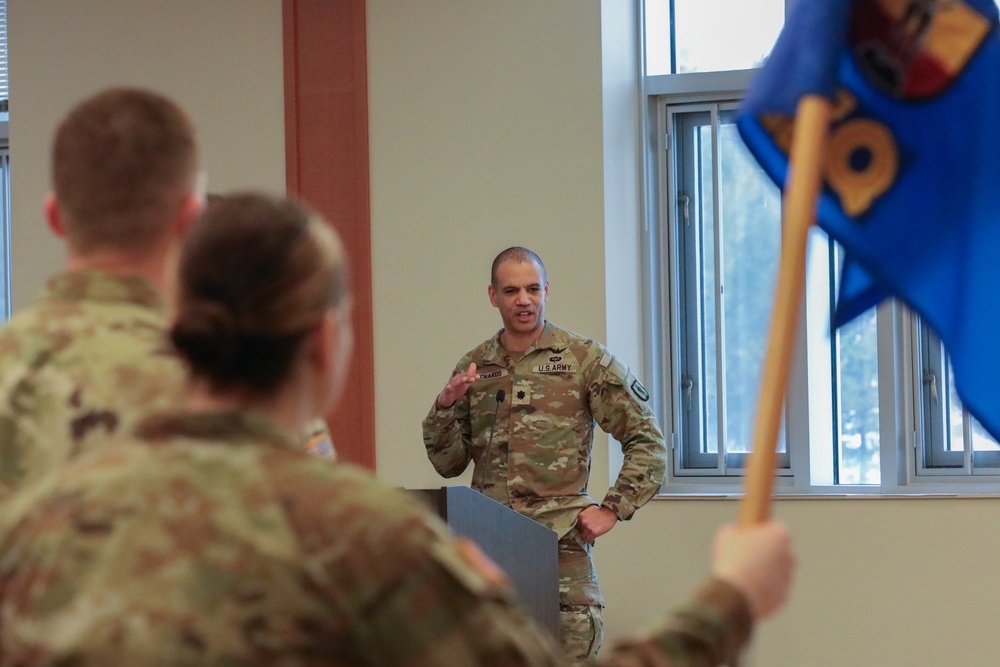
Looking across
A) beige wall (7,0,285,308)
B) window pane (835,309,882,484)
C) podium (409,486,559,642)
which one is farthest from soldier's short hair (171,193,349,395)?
beige wall (7,0,285,308)

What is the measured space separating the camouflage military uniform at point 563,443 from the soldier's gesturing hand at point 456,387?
0.40ft

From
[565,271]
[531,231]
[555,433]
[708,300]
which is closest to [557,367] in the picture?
[555,433]

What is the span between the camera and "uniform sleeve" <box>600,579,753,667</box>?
113 centimetres

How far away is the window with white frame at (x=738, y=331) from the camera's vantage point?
17.9 ft

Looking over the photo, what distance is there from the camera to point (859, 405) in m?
5.52

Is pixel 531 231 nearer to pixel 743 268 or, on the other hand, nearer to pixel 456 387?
pixel 743 268

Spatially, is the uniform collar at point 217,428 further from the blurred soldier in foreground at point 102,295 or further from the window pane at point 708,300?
the window pane at point 708,300

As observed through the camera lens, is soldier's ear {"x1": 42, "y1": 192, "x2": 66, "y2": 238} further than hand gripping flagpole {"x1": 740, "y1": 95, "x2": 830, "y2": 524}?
Yes

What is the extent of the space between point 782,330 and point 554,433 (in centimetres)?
305

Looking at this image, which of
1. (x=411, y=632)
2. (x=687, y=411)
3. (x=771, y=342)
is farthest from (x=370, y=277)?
(x=411, y=632)

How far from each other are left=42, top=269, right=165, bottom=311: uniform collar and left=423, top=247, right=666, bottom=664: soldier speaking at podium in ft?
9.20

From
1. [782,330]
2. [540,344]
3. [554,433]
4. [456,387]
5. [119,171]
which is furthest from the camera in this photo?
[540,344]

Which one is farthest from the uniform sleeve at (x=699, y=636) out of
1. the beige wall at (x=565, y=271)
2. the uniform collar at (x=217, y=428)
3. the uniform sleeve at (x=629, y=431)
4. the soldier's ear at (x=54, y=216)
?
the beige wall at (x=565, y=271)

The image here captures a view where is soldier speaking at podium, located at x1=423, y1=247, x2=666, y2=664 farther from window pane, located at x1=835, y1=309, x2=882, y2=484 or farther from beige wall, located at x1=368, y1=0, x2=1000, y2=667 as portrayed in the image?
window pane, located at x1=835, y1=309, x2=882, y2=484
